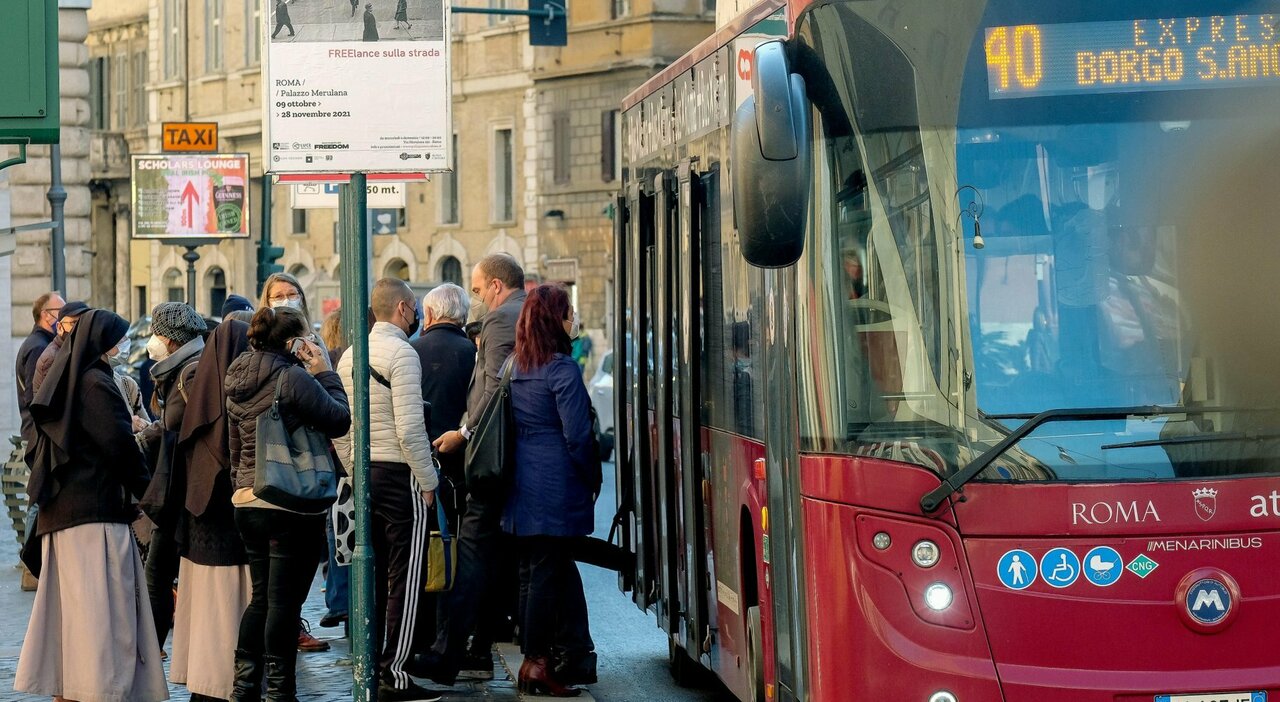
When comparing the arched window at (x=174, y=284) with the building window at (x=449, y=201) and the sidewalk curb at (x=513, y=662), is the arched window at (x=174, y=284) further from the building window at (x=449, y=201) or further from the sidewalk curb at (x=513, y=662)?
the sidewalk curb at (x=513, y=662)

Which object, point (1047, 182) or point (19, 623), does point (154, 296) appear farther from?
point (1047, 182)

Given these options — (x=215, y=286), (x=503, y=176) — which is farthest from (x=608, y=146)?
(x=215, y=286)

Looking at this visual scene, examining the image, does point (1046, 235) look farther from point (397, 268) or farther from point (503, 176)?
point (397, 268)

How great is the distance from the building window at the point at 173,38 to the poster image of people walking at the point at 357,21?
5254 cm

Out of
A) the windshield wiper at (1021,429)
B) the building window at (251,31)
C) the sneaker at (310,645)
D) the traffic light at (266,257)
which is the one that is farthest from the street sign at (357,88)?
the building window at (251,31)

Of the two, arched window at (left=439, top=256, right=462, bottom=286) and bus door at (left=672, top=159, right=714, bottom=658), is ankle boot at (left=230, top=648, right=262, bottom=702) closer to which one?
bus door at (left=672, top=159, right=714, bottom=658)

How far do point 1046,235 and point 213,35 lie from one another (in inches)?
2101

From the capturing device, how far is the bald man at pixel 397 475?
8.67 metres

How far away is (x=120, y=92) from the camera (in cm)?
6169

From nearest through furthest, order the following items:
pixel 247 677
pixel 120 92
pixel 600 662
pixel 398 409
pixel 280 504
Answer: pixel 280 504
pixel 247 677
pixel 398 409
pixel 600 662
pixel 120 92

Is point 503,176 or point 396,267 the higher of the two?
point 503,176

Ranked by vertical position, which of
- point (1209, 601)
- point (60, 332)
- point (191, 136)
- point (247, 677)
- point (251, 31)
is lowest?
point (247, 677)

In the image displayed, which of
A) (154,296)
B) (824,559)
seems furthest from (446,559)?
(154,296)

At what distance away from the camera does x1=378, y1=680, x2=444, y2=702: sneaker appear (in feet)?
29.0
